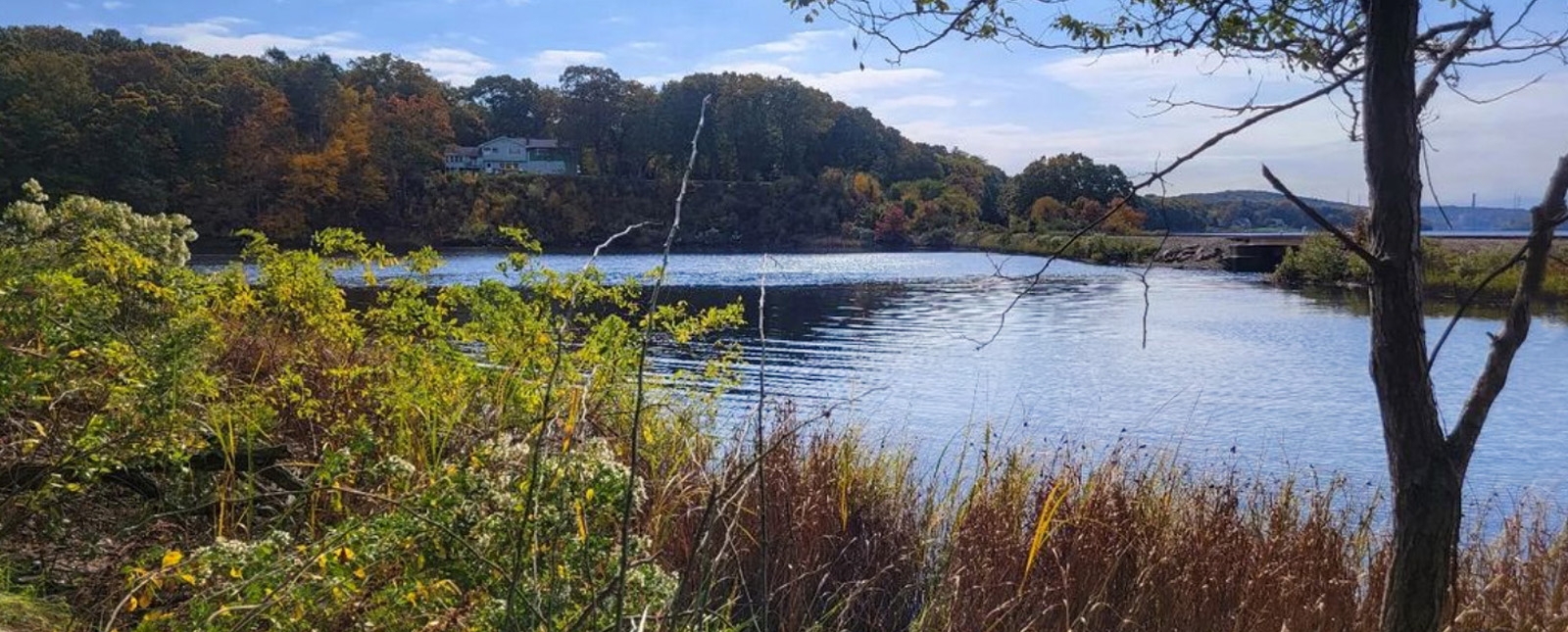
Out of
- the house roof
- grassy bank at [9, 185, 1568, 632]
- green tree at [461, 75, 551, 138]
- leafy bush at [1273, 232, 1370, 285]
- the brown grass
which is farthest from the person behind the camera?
green tree at [461, 75, 551, 138]

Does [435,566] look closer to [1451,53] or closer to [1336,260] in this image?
[1451,53]

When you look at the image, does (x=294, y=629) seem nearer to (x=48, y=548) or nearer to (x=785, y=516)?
(x=48, y=548)

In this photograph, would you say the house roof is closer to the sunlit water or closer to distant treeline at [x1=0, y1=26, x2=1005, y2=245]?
distant treeline at [x1=0, y1=26, x2=1005, y2=245]

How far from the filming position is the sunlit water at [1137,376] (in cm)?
1151

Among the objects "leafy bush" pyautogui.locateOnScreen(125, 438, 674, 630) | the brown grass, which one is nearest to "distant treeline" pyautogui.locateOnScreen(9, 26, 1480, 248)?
the brown grass

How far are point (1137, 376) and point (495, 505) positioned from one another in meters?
16.6

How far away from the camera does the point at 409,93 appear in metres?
107

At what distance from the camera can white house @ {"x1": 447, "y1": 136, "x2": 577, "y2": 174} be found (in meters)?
104

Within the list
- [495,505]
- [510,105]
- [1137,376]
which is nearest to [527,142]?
[510,105]

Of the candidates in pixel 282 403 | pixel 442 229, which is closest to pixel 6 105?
pixel 442 229

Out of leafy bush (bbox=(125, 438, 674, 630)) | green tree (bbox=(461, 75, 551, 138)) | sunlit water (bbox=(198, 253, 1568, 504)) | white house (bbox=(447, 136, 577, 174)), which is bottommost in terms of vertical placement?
sunlit water (bbox=(198, 253, 1568, 504))

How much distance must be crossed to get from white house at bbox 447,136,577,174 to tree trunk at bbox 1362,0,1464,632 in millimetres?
104024

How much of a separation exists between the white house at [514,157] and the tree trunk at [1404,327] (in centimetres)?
10402

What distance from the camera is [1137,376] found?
18219 millimetres
